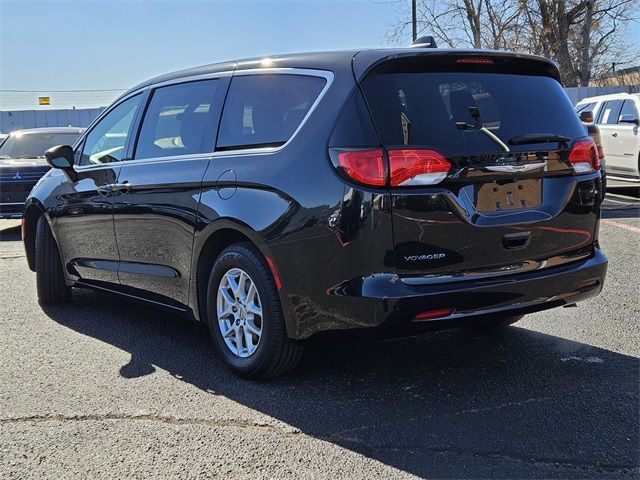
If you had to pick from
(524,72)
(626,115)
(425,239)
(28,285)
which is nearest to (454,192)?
(425,239)

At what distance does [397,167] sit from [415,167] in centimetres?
9

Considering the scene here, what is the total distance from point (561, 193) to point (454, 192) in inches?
28.2

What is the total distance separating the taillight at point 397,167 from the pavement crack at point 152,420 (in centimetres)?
124

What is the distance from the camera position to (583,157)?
388cm

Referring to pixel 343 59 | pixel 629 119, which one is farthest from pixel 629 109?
pixel 343 59

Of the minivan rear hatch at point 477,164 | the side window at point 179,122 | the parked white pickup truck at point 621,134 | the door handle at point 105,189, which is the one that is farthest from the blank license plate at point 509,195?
the parked white pickup truck at point 621,134

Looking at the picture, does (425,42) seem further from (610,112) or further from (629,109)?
(610,112)

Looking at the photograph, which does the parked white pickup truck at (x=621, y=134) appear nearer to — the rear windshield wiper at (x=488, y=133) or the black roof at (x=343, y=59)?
the black roof at (x=343, y=59)

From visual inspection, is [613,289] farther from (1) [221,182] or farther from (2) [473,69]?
(1) [221,182]

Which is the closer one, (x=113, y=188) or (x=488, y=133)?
(x=488, y=133)

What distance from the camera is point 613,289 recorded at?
585 cm

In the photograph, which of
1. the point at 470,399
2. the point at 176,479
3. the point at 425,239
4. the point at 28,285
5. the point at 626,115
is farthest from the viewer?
the point at 626,115

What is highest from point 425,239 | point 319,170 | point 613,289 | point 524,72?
point 524,72

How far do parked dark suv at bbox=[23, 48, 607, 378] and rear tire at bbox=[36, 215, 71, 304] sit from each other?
1.80 m
